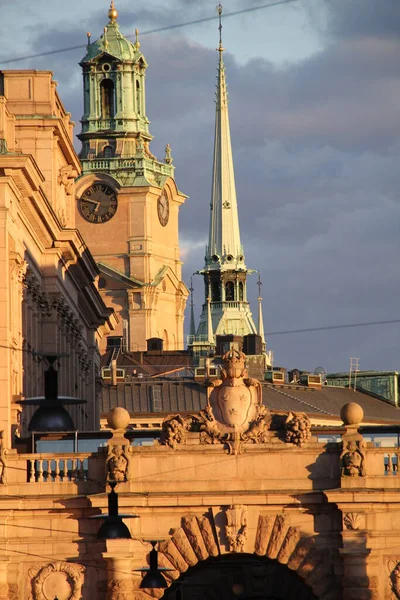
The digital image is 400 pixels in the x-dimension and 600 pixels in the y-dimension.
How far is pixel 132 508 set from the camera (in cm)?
7519

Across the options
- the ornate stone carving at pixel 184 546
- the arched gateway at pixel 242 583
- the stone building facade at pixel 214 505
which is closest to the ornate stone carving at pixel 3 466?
the stone building facade at pixel 214 505

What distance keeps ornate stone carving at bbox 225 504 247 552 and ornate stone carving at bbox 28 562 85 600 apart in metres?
4.45

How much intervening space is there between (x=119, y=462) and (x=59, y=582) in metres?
3.98

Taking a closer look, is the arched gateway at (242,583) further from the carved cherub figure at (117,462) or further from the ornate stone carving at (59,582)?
the carved cherub figure at (117,462)

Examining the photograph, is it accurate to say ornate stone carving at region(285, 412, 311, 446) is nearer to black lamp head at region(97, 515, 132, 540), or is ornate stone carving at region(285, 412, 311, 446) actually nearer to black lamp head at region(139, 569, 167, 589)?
black lamp head at region(139, 569, 167, 589)

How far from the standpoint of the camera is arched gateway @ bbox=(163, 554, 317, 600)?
3514 inches

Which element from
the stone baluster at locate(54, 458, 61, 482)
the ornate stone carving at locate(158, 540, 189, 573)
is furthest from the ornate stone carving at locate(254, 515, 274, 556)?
the stone baluster at locate(54, 458, 61, 482)

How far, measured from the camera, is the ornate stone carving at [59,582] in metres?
75.1

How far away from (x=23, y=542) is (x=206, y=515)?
546 cm

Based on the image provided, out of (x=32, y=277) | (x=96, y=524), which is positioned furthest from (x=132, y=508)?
(x=32, y=277)

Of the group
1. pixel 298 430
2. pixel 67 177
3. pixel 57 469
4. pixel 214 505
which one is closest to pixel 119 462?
pixel 57 469

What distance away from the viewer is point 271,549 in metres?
75.5

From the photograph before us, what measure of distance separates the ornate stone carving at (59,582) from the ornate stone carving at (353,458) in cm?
830

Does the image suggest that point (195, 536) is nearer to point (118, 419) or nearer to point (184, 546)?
point (184, 546)
